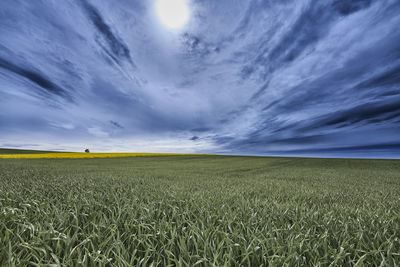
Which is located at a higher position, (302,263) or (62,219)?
(62,219)

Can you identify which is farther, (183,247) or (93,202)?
(93,202)

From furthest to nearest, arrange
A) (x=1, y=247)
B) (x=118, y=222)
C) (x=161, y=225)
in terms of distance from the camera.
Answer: (x=118, y=222)
(x=161, y=225)
(x=1, y=247)

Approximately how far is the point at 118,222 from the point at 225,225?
1496 millimetres

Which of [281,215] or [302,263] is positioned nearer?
[302,263]

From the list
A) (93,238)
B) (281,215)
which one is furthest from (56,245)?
(281,215)

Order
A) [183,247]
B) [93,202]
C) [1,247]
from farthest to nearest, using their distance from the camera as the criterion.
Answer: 1. [93,202]
2. [183,247]
3. [1,247]

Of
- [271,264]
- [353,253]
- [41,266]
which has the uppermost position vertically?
[41,266]

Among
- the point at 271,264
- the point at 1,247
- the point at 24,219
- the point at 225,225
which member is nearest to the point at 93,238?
the point at 1,247

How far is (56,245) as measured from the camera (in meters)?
1.61

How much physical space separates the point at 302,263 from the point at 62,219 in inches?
113

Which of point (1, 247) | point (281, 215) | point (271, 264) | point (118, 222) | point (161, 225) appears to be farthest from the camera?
point (281, 215)

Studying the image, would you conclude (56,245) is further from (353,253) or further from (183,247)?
(353,253)

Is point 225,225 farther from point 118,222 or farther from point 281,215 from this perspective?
point 118,222

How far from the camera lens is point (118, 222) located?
2213 mm
